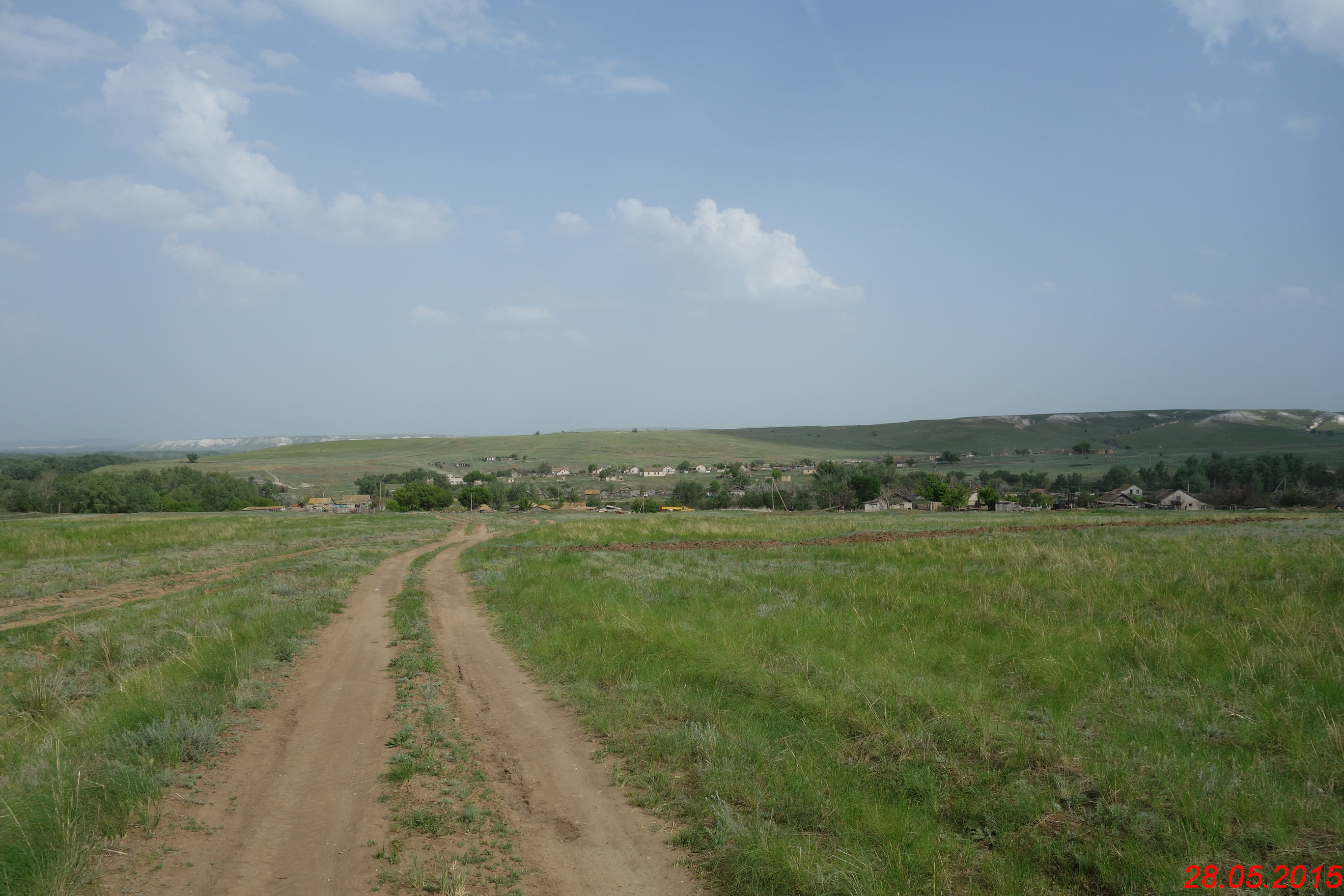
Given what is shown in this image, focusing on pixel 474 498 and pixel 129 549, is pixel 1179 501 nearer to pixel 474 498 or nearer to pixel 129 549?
pixel 129 549

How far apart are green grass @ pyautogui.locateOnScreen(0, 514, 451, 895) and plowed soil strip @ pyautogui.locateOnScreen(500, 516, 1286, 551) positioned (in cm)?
1067

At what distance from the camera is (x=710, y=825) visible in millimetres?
5078

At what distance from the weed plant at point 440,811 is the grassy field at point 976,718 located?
1.30 m

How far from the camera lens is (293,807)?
5.44 metres

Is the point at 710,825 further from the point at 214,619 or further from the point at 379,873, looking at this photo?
the point at 214,619

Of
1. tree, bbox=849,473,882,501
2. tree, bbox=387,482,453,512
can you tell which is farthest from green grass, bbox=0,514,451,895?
tree, bbox=387,482,453,512

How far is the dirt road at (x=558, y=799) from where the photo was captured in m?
4.55

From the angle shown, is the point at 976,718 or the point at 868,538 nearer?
the point at 976,718

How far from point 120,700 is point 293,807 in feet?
14.2

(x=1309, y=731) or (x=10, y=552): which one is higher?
(x=1309, y=731)

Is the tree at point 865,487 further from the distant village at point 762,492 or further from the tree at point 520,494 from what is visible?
the tree at point 520,494

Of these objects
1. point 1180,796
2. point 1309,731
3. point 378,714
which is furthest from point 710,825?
point 1309,731

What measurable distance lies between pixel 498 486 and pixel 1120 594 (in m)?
110

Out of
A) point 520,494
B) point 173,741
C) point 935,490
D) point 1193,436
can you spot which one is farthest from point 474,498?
point 1193,436
